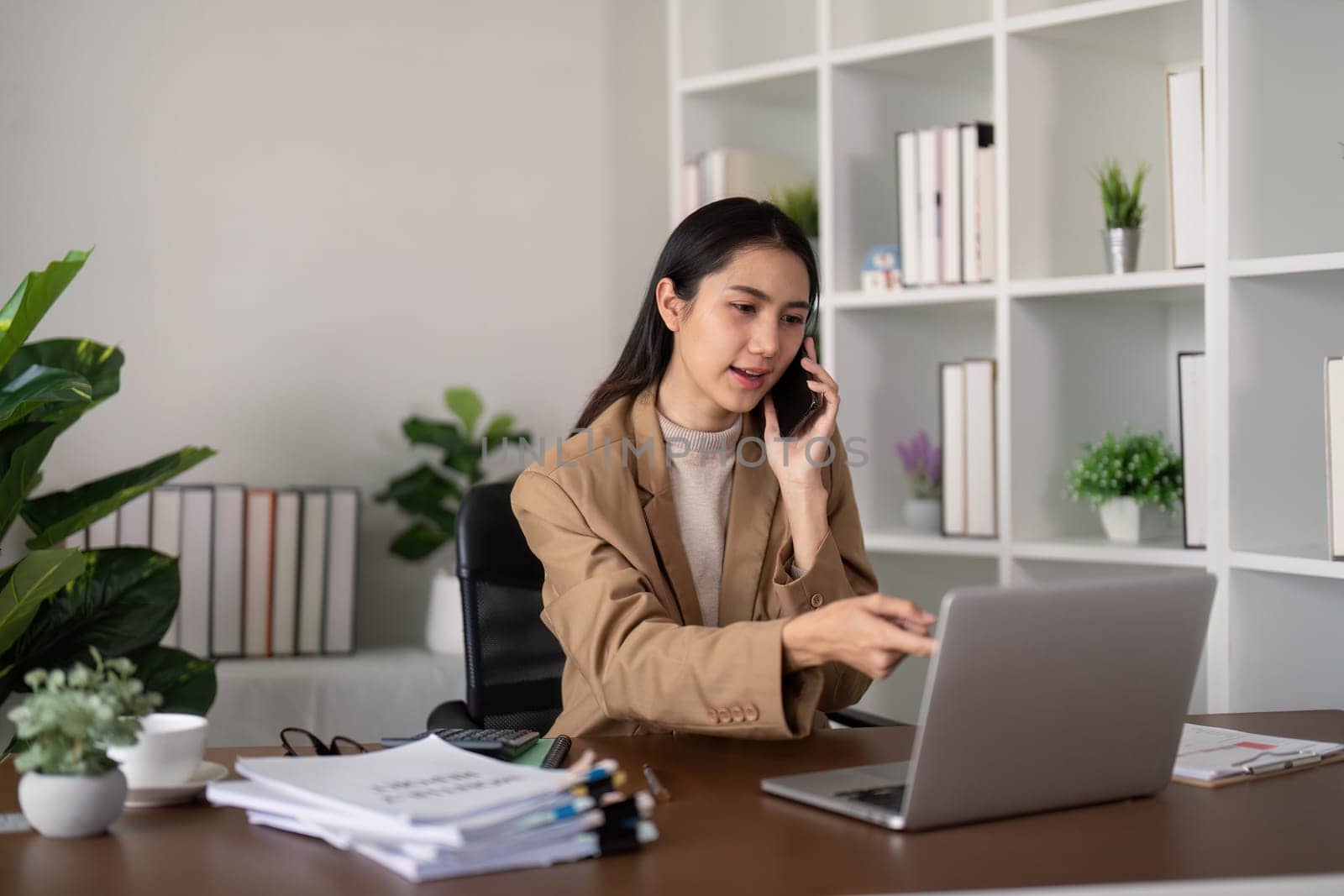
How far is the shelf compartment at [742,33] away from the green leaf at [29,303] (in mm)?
1375

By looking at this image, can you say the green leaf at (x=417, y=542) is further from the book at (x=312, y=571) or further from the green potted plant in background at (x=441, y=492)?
the book at (x=312, y=571)

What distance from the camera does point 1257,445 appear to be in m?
2.30

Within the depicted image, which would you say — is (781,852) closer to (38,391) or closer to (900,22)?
(38,391)

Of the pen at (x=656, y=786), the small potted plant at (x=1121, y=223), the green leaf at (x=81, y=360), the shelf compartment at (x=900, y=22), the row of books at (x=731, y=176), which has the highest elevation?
the shelf compartment at (x=900, y=22)

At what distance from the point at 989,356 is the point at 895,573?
51cm

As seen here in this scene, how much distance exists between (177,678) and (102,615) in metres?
0.17

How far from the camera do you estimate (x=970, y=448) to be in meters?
2.66

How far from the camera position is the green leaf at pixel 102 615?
7.93ft

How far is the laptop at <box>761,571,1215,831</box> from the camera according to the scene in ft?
3.68

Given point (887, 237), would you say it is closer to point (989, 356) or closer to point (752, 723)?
point (989, 356)

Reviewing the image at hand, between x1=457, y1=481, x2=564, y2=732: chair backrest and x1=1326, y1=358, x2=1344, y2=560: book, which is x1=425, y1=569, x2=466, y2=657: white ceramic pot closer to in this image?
x1=457, y1=481, x2=564, y2=732: chair backrest

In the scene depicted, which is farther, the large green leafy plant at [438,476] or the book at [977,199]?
the large green leafy plant at [438,476]

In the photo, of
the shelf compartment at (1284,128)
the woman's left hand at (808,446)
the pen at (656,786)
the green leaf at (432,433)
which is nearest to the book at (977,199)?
the shelf compartment at (1284,128)

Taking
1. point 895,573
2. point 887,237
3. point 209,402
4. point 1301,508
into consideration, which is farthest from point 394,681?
point 1301,508
